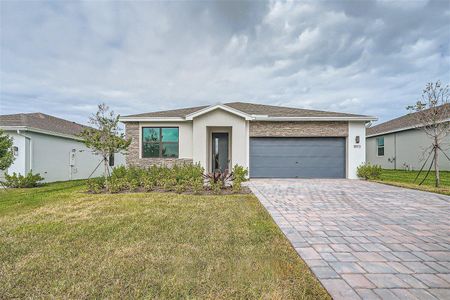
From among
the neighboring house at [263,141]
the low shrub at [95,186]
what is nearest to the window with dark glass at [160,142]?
the neighboring house at [263,141]

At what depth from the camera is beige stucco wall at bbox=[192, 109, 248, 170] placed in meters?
12.1

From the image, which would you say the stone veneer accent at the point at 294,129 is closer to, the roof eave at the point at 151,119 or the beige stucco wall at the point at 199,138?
the beige stucco wall at the point at 199,138

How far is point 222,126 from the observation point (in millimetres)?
12258

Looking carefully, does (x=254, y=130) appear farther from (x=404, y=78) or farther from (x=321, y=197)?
(x=404, y=78)

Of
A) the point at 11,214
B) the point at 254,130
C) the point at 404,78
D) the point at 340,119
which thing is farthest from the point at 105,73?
the point at 404,78

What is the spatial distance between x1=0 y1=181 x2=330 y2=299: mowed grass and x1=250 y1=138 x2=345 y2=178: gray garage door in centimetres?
728

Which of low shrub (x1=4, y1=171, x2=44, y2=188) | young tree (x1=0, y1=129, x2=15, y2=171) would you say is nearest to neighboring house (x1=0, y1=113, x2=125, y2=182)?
low shrub (x1=4, y1=171, x2=44, y2=188)

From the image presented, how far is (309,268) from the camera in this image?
267 cm

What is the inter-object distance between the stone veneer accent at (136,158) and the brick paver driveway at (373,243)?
284 inches

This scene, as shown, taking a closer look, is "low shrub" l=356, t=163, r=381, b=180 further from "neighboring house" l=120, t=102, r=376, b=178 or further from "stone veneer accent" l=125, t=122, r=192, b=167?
"stone veneer accent" l=125, t=122, r=192, b=167

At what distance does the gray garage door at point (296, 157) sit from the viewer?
41.0 ft

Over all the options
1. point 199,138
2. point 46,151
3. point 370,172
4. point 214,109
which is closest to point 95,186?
point 199,138

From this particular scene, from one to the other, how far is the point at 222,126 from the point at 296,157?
4.56 metres

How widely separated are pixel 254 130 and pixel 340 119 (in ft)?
15.3
